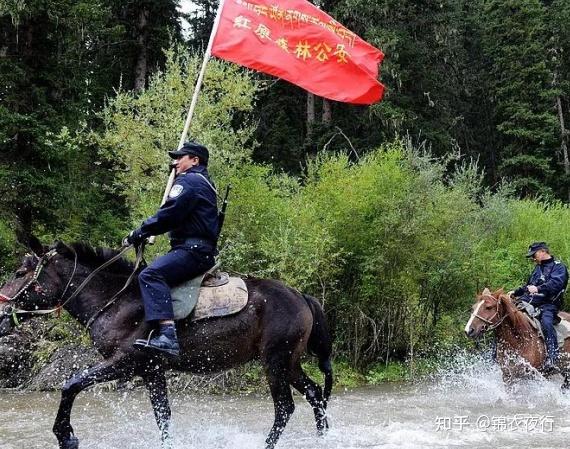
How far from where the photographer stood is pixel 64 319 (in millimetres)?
13875

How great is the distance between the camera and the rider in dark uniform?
21.4 feet

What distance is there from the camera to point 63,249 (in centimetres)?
716

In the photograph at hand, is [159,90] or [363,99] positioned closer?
[363,99]

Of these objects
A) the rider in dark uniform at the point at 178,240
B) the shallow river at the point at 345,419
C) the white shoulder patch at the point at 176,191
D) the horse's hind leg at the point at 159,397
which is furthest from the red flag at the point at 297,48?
the horse's hind leg at the point at 159,397

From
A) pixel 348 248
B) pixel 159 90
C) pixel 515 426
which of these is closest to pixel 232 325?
pixel 515 426

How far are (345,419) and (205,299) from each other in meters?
3.43

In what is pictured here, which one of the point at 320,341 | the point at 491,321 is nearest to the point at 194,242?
the point at 320,341

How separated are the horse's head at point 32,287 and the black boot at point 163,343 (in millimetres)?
1216

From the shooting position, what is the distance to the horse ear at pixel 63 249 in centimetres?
716

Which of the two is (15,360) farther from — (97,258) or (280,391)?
(280,391)

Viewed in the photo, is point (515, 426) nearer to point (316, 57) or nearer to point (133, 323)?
point (133, 323)

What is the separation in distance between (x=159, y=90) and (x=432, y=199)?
8070mm

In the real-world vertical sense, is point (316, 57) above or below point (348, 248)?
above

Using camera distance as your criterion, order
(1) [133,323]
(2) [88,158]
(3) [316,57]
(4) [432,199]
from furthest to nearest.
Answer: (2) [88,158], (4) [432,199], (3) [316,57], (1) [133,323]
